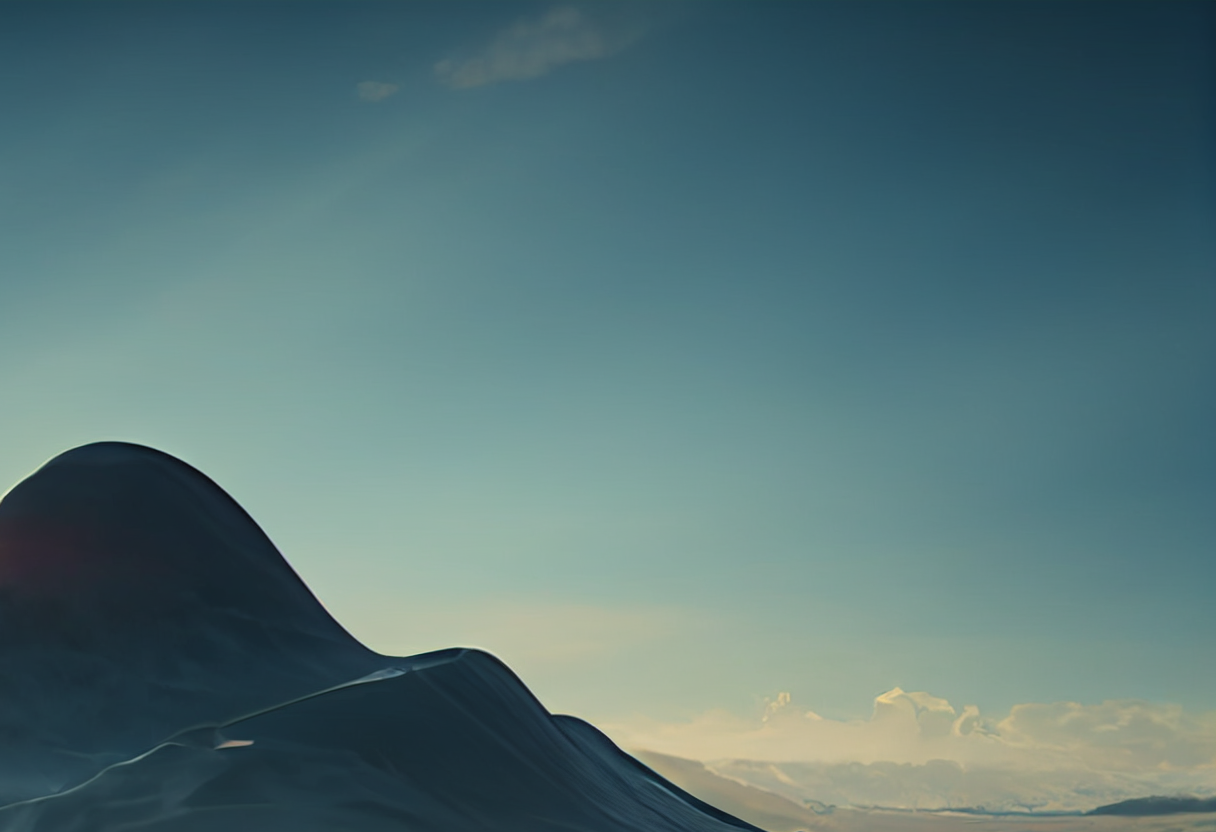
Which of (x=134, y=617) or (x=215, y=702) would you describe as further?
(x=134, y=617)

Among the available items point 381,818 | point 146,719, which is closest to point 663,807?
point 381,818

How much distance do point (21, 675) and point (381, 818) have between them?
34.1 feet

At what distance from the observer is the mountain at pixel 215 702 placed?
22.8 m

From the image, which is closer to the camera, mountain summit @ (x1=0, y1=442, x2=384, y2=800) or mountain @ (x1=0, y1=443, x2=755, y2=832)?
mountain @ (x1=0, y1=443, x2=755, y2=832)

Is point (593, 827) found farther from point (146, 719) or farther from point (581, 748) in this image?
point (146, 719)

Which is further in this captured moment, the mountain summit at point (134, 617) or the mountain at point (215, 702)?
the mountain summit at point (134, 617)

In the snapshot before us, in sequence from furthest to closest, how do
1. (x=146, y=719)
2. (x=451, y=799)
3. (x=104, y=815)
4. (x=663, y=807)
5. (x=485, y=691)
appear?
(x=663, y=807), (x=485, y=691), (x=146, y=719), (x=451, y=799), (x=104, y=815)

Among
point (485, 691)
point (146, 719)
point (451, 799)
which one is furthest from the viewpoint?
point (485, 691)

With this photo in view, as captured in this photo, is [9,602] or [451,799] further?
[9,602]

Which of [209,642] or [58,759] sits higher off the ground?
[209,642]

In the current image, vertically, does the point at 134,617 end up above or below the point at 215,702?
above

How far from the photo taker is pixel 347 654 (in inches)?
1195

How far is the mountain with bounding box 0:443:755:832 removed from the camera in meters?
22.8

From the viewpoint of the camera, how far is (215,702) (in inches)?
1068
